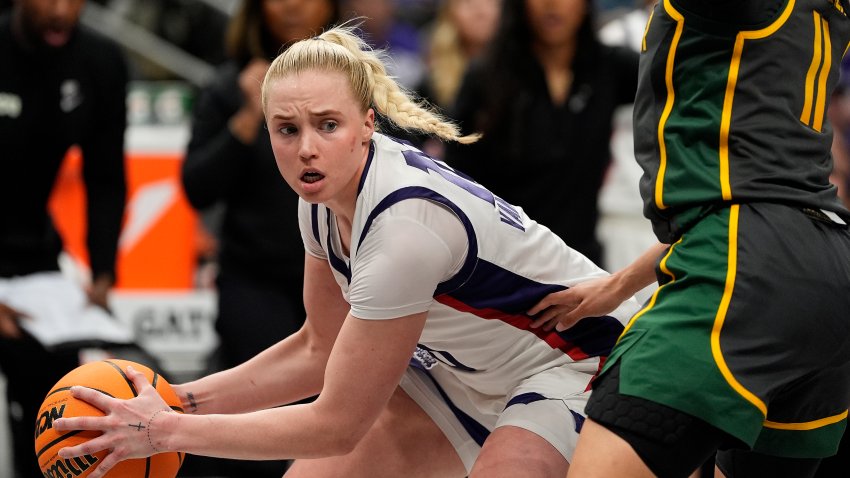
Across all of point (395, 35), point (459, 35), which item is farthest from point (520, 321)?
point (395, 35)

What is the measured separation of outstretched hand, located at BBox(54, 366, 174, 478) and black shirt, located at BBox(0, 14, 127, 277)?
2850 mm

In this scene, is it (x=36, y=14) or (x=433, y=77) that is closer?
(x=36, y=14)

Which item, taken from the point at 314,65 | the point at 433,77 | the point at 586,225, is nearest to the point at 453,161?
the point at 586,225

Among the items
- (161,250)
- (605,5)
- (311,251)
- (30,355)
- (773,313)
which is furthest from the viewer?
(605,5)

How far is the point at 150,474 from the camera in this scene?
304cm

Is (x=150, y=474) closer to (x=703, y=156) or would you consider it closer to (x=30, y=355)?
(x=703, y=156)

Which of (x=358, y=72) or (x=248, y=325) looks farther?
(x=248, y=325)

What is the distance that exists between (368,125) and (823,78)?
3.41 ft

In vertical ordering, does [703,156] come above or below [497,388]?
above

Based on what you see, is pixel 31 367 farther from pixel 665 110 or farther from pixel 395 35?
pixel 395 35

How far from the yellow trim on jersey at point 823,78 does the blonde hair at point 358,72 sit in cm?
80

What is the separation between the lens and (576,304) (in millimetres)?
3146

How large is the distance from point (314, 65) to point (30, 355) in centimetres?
280

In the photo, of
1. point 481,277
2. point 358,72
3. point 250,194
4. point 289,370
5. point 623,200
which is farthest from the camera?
point 623,200
